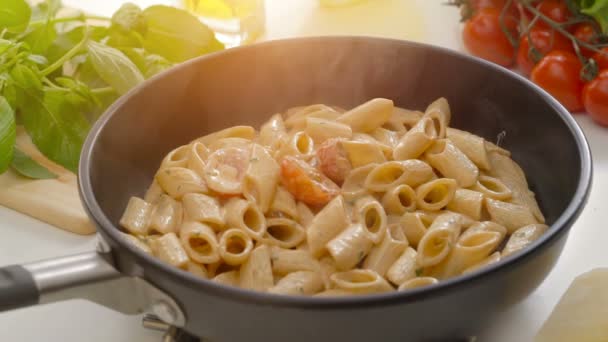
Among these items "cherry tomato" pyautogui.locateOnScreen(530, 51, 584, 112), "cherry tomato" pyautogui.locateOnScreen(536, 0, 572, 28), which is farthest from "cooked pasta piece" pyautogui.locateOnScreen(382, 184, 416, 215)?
"cherry tomato" pyautogui.locateOnScreen(536, 0, 572, 28)

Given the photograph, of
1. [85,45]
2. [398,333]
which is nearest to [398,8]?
[85,45]

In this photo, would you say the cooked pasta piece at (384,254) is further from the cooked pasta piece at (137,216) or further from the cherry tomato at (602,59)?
the cherry tomato at (602,59)

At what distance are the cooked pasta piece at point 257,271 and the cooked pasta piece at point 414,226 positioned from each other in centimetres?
25

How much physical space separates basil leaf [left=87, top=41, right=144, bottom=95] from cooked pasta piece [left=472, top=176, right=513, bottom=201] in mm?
802

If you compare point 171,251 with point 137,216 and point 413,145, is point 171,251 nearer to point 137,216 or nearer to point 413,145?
point 137,216

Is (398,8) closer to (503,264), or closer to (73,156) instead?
(73,156)

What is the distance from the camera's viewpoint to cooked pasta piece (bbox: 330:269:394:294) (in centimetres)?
114

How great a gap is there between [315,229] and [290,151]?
0.81 feet

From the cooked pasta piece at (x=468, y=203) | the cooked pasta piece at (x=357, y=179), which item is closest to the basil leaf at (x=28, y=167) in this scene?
the cooked pasta piece at (x=357, y=179)

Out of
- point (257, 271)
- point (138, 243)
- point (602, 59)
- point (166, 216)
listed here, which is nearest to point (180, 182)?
point (166, 216)

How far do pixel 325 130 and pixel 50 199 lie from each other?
1.99 ft

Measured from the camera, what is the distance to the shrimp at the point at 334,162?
1.45 meters

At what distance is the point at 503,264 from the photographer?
3.19 feet

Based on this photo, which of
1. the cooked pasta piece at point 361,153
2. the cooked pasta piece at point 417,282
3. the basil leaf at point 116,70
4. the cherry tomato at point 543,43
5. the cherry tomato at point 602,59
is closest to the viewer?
the cooked pasta piece at point 417,282
